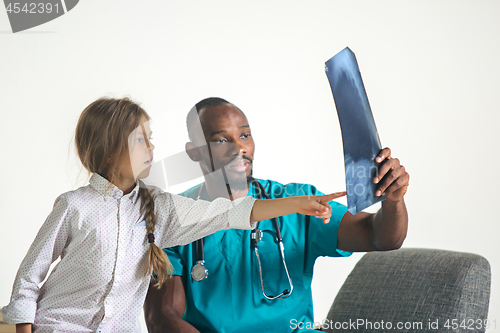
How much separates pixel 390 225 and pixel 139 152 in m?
0.47

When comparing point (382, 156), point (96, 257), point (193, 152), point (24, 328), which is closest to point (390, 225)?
point (382, 156)

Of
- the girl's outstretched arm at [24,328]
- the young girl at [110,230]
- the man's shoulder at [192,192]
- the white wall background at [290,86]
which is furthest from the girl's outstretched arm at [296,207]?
the white wall background at [290,86]

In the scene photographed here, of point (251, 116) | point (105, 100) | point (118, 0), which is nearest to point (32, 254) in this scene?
point (105, 100)

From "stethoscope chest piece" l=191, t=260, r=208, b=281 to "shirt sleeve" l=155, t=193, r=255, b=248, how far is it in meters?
0.13

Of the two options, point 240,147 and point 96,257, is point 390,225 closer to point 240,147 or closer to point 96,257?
point 240,147

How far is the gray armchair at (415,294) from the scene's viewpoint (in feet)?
2.94

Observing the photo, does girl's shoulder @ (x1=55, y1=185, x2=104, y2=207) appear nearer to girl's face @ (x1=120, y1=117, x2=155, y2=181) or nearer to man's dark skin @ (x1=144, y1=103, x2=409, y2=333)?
girl's face @ (x1=120, y1=117, x2=155, y2=181)

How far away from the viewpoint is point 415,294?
991mm

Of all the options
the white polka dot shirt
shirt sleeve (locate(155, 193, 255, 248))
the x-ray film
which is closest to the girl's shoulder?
the white polka dot shirt

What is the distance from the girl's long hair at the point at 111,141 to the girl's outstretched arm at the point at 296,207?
0.18 metres

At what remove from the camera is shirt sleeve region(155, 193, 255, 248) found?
0.73 meters

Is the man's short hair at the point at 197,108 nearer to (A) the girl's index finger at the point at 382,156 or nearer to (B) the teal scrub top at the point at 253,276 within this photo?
(B) the teal scrub top at the point at 253,276

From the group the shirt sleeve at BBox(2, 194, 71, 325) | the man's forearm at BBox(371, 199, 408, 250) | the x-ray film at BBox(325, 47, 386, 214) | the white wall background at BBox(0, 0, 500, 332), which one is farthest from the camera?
the white wall background at BBox(0, 0, 500, 332)

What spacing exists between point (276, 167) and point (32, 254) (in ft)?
2.57
